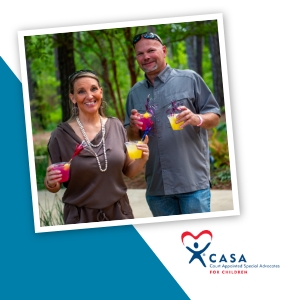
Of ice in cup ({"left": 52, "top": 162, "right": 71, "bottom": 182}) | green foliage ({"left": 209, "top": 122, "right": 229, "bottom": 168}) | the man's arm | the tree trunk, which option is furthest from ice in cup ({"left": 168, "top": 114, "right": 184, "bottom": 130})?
the tree trunk

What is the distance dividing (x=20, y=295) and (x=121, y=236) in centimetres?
75

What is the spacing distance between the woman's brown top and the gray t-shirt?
27cm

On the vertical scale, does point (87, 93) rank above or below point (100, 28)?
below

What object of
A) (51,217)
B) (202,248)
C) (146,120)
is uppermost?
(146,120)

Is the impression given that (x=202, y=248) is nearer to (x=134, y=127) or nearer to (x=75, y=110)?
(x=134, y=127)

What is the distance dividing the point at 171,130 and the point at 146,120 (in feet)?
0.53

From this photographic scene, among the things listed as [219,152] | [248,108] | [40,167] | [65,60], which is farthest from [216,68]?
[248,108]

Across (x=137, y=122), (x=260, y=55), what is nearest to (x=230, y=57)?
(x=260, y=55)

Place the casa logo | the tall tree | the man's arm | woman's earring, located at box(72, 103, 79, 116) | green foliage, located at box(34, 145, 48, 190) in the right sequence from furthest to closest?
the tall tree, green foliage, located at box(34, 145, 48, 190), the casa logo, the man's arm, woman's earring, located at box(72, 103, 79, 116)

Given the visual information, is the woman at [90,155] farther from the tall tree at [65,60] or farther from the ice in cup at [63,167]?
the tall tree at [65,60]

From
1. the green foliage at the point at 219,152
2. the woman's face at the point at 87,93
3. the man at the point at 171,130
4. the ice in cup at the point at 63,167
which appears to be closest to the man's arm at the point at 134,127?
the man at the point at 171,130

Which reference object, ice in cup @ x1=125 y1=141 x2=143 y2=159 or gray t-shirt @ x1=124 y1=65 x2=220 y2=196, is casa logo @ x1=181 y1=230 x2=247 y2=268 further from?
ice in cup @ x1=125 y1=141 x2=143 y2=159

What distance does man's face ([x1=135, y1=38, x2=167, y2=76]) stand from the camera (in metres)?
2.85

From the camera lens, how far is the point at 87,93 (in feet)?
8.86
